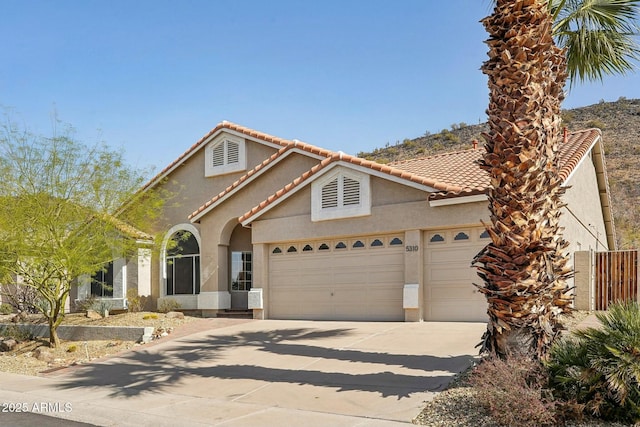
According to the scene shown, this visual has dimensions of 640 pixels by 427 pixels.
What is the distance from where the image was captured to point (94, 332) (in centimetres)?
1991

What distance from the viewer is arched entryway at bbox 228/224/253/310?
79.7 feet

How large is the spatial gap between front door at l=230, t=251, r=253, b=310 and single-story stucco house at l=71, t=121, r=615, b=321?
0.13ft

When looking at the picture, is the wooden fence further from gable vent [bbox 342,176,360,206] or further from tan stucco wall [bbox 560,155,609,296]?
gable vent [bbox 342,176,360,206]

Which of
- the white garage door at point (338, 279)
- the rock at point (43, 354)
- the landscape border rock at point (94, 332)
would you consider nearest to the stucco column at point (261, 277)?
the white garage door at point (338, 279)

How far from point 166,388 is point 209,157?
14.4 m

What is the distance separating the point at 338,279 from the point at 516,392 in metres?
11.3

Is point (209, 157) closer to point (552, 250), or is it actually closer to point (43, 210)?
point (43, 210)

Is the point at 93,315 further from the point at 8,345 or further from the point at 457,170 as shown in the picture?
the point at 457,170

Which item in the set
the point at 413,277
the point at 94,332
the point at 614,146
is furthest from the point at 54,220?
the point at 614,146

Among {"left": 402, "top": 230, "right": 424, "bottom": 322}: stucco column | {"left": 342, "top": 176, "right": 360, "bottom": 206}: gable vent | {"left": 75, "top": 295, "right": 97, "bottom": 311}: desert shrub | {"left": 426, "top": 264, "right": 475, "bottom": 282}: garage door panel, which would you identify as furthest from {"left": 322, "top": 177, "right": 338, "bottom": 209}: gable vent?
{"left": 75, "top": 295, "right": 97, "bottom": 311}: desert shrub

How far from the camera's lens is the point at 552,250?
33.3 ft

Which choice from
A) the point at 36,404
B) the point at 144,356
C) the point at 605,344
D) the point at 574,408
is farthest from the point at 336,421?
the point at 144,356

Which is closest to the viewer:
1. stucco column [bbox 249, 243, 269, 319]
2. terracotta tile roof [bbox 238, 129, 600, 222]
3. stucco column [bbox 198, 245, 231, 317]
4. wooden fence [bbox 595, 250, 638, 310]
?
terracotta tile roof [bbox 238, 129, 600, 222]

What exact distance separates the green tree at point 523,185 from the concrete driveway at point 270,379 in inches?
73.6
